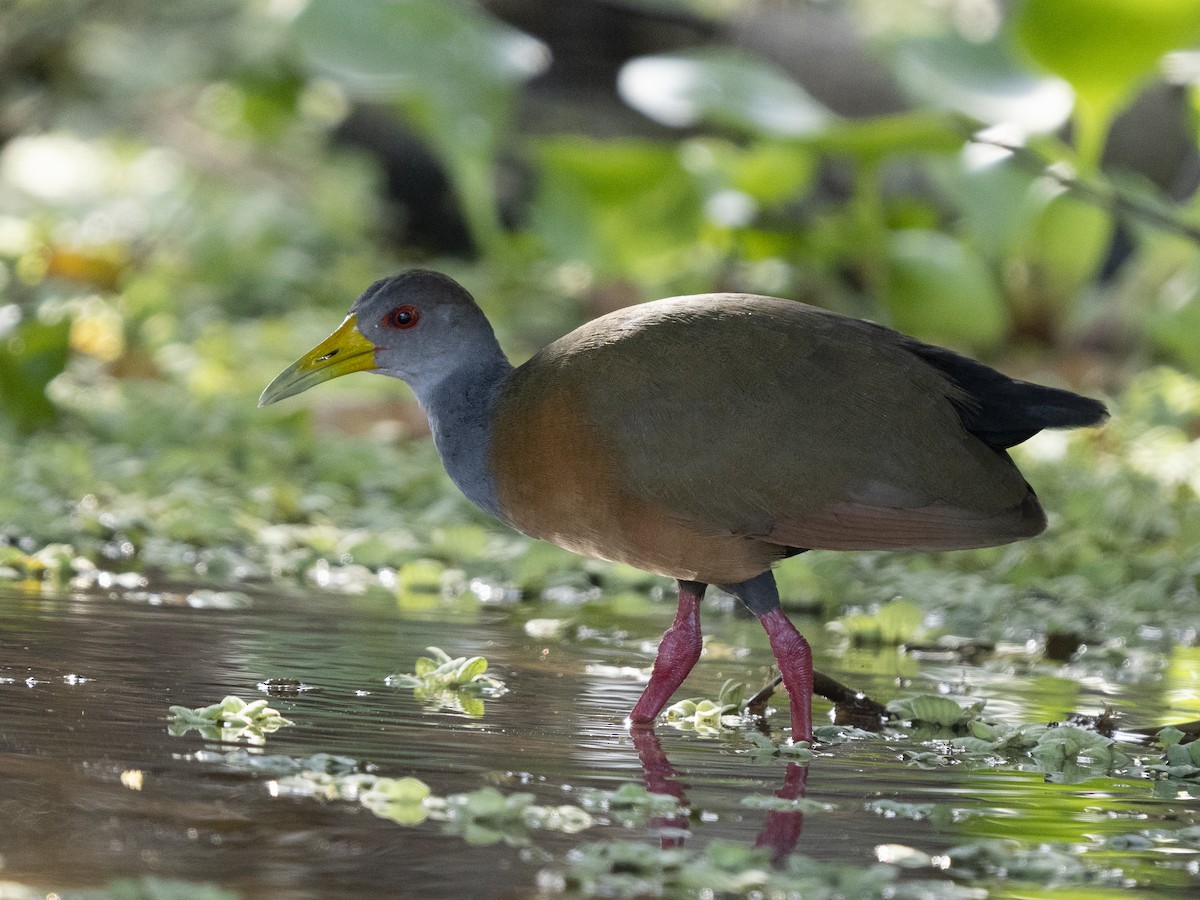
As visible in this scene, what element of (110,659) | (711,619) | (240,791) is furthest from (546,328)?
(240,791)

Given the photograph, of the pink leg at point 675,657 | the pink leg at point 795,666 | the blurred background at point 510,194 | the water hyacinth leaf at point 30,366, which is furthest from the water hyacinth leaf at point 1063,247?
the pink leg at point 795,666

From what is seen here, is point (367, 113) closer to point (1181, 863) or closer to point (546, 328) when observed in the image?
point (546, 328)

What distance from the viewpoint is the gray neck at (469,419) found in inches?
187

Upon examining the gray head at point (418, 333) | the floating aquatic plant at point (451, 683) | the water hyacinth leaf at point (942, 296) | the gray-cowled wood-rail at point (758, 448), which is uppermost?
the water hyacinth leaf at point (942, 296)

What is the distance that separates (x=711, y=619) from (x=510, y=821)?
10.2ft

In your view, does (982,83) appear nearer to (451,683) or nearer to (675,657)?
(675,657)

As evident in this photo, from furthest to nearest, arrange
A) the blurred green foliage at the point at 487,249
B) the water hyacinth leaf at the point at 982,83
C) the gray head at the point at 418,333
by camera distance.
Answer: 1. the water hyacinth leaf at the point at 982,83
2. the blurred green foliage at the point at 487,249
3. the gray head at the point at 418,333

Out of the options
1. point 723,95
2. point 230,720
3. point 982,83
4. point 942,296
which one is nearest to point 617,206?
point 723,95

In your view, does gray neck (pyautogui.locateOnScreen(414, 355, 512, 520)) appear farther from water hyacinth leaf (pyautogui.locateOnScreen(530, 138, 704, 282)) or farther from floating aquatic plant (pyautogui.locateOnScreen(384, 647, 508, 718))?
water hyacinth leaf (pyautogui.locateOnScreen(530, 138, 704, 282))

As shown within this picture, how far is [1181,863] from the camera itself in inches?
131

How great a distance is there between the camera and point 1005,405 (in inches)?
180

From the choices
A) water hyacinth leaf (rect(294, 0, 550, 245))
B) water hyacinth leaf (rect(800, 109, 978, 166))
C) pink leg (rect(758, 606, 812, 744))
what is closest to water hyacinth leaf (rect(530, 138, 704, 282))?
water hyacinth leaf (rect(294, 0, 550, 245))

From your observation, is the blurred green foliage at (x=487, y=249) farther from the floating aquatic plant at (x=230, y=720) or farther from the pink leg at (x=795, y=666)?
the floating aquatic plant at (x=230, y=720)

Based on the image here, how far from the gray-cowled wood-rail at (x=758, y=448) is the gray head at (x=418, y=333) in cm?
47
